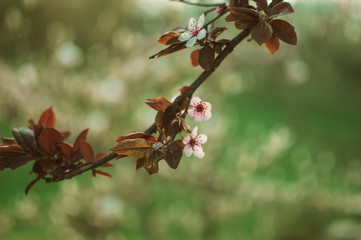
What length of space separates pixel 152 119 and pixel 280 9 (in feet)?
4.23

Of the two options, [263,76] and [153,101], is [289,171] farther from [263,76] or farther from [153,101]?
[153,101]

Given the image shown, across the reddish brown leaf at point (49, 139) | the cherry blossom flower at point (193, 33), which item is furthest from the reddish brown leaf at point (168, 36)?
the reddish brown leaf at point (49, 139)

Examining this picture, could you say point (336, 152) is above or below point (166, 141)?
above

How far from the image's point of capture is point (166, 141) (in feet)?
0.89

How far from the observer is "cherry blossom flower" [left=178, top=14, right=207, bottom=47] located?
0.88ft

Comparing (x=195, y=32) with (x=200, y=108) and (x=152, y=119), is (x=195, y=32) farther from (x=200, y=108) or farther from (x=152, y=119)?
(x=152, y=119)

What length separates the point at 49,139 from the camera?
310 millimetres

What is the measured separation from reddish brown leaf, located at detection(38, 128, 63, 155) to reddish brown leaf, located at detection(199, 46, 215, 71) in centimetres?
13

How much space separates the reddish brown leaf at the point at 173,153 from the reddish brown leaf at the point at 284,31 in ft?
0.37

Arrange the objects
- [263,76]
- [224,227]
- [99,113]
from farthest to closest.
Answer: [263,76], [224,227], [99,113]

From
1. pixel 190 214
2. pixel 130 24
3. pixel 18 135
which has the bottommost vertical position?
pixel 18 135

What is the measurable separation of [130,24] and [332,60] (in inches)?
51.8

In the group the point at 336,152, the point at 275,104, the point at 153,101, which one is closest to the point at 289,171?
the point at 336,152

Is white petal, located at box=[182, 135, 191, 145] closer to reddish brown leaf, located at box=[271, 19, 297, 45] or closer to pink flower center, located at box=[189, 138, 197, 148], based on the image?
pink flower center, located at box=[189, 138, 197, 148]
